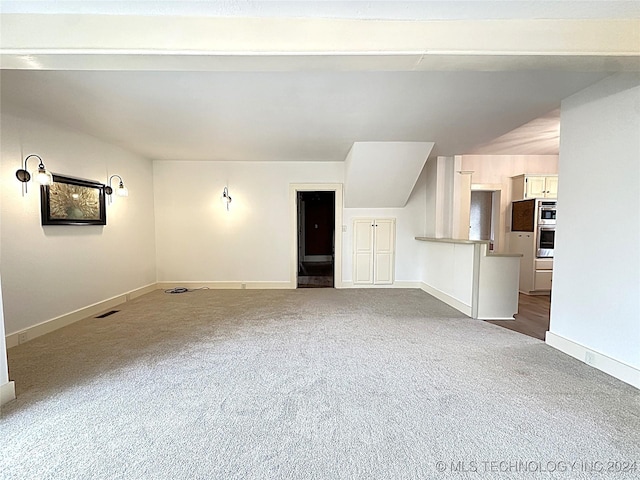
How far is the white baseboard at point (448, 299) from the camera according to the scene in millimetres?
3940

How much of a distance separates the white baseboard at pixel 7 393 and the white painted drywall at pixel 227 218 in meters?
3.60

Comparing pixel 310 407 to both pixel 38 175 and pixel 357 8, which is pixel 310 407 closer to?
pixel 357 8

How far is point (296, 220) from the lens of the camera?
5.54m

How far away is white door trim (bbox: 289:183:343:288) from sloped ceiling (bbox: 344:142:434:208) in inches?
10.2

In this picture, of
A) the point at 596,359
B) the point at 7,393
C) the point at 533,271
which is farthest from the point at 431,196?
the point at 7,393

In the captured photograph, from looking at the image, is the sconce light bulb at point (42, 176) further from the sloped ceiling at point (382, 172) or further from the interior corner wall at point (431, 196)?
the interior corner wall at point (431, 196)

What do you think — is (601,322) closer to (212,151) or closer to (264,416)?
(264,416)

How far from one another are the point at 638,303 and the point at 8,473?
393cm

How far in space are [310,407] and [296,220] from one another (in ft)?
13.0

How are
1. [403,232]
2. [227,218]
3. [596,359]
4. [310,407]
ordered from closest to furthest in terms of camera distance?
[310,407] → [596,359] → [227,218] → [403,232]

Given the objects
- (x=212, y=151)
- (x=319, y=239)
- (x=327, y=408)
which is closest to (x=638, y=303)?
(x=327, y=408)

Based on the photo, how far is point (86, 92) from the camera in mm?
2559

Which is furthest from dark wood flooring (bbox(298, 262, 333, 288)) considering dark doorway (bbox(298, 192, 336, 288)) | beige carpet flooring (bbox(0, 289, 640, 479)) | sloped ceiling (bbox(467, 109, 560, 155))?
sloped ceiling (bbox(467, 109, 560, 155))

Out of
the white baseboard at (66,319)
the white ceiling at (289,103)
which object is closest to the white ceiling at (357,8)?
the white ceiling at (289,103)
